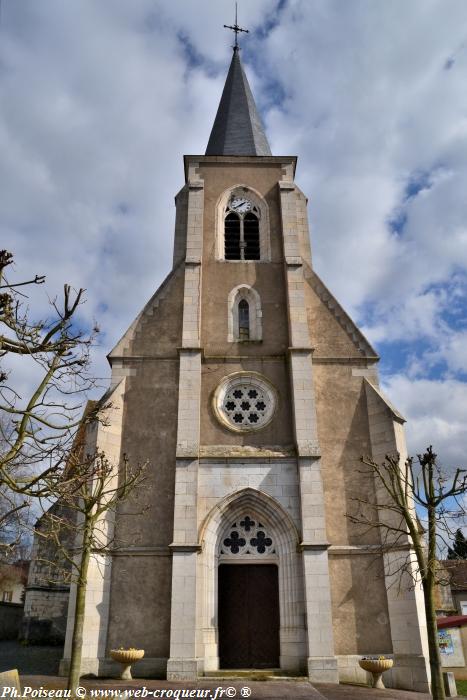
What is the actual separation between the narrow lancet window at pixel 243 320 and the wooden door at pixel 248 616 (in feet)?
21.2

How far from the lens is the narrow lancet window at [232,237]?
18.3 metres

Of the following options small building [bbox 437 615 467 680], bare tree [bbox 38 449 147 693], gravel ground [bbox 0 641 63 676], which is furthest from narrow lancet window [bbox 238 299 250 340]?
gravel ground [bbox 0 641 63 676]

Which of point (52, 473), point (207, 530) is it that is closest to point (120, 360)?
point (207, 530)

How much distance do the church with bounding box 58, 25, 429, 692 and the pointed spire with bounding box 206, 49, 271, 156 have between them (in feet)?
15.0

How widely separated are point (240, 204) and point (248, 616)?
12.9 meters

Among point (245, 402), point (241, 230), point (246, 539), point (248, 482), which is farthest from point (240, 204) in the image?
point (246, 539)

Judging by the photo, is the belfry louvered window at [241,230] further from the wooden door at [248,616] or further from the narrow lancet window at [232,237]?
the wooden door at [248,616]

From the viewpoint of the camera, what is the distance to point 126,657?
38.3 ft

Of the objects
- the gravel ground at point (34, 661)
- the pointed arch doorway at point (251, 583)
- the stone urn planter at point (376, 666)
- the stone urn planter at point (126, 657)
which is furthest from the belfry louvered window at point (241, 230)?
the gravel ground at point (34, 661)

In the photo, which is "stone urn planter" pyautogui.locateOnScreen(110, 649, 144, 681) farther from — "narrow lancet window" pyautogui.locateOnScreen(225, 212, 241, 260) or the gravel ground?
"narrow lancet window" pyautogui.locateOnScreen(225, 212, 241, 260)

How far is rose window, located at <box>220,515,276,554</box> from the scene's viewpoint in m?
13.7

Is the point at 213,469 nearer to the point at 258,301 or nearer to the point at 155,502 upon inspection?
the point at 155,502

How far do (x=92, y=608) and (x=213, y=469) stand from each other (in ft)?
13.9

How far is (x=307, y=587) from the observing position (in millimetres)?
12664
